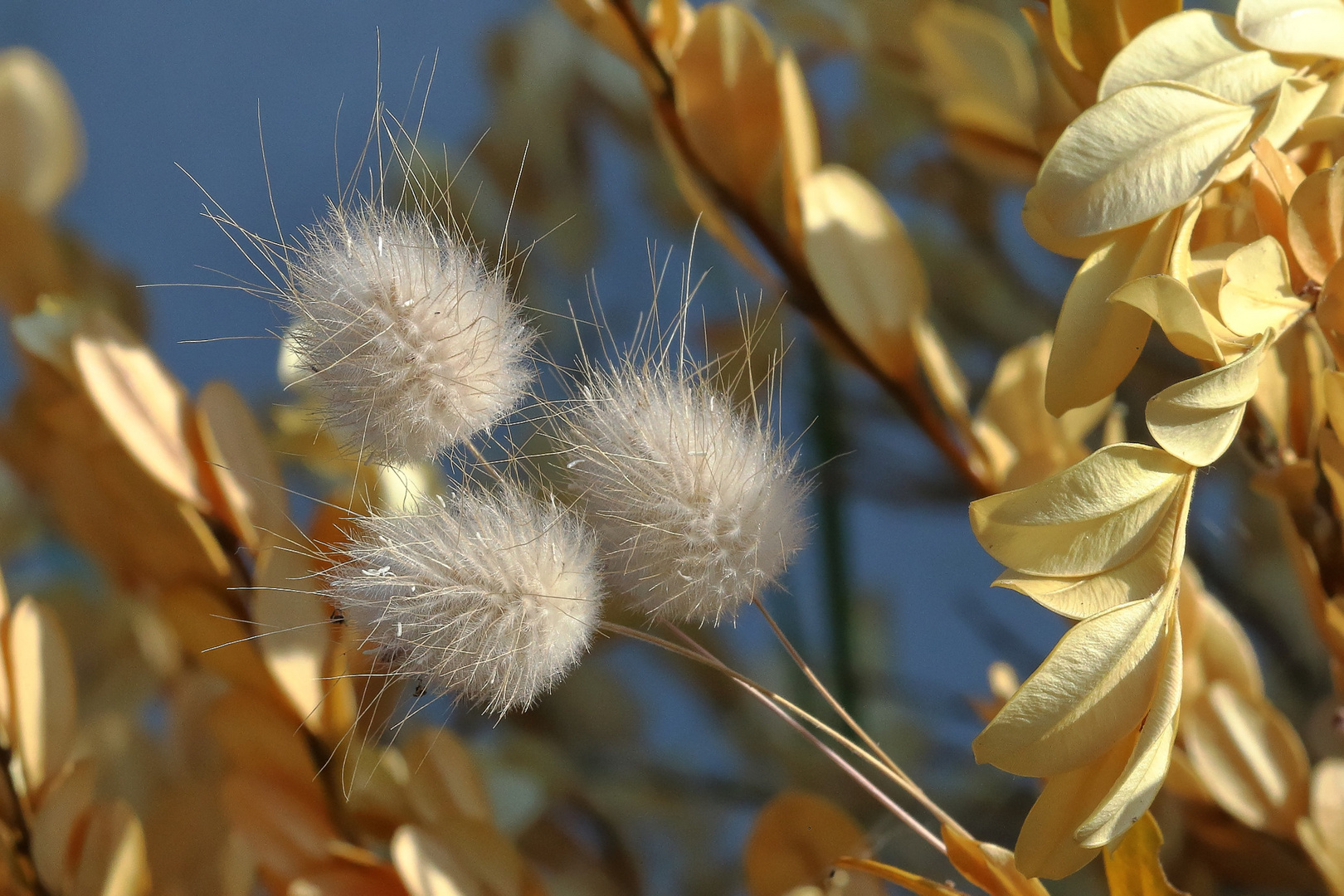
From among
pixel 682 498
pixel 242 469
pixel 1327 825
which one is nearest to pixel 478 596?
pixel 682 498

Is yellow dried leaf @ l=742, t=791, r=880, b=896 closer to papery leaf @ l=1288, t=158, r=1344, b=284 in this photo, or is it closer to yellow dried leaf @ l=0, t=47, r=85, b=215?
papery leaf @ l=1288, t=158, r=1344, b=284

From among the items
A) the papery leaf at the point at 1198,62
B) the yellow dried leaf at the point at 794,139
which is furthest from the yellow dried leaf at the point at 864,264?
the papery leaf at the point at 1198,62

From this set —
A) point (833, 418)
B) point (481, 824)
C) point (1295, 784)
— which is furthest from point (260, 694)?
point (1295, 784)

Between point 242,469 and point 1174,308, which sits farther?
point 242,469

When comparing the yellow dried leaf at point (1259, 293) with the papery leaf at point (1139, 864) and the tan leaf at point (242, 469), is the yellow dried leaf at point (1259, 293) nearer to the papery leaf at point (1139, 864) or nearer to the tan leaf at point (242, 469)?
the papery leaf at point (1139, 864)

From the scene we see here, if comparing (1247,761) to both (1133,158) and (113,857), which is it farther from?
(113,857)

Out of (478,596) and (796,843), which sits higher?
(478,596)

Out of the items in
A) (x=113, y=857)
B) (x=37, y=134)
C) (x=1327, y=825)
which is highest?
(x=37, y=134)
